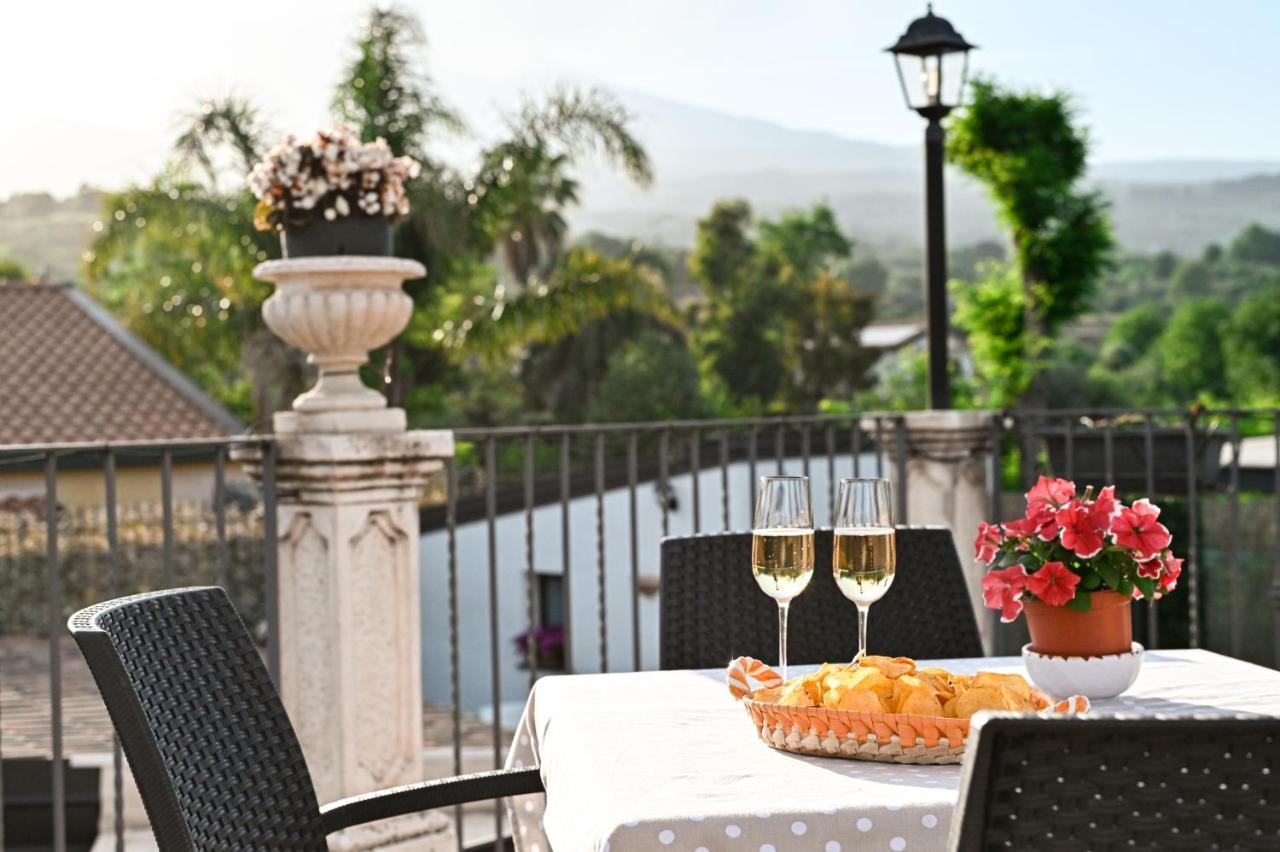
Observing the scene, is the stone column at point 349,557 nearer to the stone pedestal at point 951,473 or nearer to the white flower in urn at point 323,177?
the white flower in urn at point 323,177

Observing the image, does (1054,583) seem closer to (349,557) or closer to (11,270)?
(349,557)

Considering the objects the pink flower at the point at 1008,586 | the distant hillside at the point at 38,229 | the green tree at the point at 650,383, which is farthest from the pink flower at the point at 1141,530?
the distant hillside at the point at 38,229

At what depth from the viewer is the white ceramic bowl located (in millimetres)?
1812

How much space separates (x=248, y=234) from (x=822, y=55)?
3177 inches

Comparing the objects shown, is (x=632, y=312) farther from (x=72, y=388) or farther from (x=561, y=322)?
(x=561, y=322)

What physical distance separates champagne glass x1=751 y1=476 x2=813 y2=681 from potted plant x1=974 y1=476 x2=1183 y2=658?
0.74ft

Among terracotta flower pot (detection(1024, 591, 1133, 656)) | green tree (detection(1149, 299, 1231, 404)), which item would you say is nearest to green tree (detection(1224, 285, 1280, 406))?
green tree (detection(1149, 299, 1231, 404))

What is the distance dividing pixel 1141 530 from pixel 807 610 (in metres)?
0.96

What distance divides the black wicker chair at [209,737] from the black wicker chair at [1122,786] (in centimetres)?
92

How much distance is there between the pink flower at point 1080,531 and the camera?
1.75 metres

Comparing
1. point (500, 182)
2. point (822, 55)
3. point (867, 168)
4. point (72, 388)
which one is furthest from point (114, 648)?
point (867, 168)

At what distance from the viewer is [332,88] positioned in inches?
756

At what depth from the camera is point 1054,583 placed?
1785mm

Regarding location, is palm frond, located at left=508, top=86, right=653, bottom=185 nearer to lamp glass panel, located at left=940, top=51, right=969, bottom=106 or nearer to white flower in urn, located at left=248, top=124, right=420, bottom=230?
lamp glass panel, located at left=940, top=51, right=969, bottom=106
